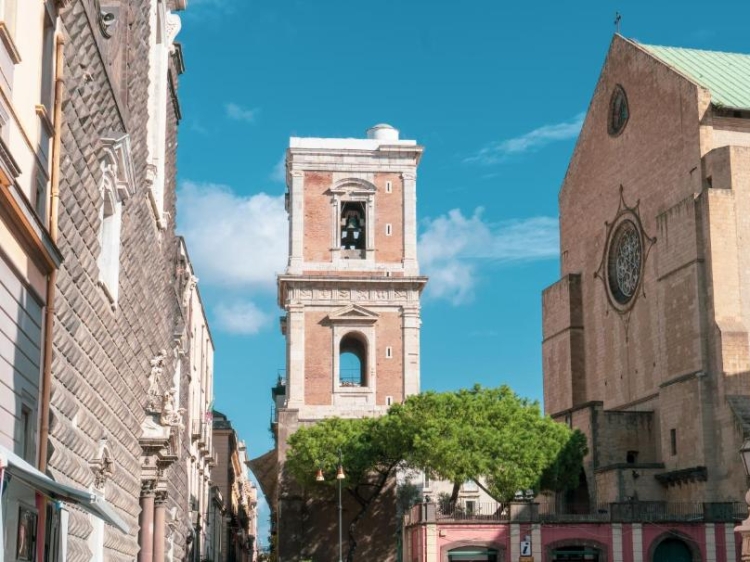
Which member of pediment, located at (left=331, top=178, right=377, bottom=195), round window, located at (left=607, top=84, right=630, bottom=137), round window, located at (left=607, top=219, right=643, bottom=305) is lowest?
round window, located at (left=607, top=219, right=643, bottom=305)

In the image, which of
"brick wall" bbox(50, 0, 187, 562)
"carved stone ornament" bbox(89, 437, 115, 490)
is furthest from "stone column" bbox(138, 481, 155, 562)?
"carved stone ornament" bbox(89, 437, 115, 490)

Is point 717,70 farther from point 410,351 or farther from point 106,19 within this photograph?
point 106,19

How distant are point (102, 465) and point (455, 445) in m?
29.1

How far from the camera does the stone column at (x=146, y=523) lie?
27672mm

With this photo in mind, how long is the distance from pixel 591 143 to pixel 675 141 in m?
9.85

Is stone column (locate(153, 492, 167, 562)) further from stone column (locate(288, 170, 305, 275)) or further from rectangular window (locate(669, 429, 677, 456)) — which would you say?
stone column (locate(288, 170, 305, 275))

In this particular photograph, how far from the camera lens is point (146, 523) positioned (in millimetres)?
27703

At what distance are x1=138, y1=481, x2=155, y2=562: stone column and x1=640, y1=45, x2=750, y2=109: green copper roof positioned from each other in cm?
3240

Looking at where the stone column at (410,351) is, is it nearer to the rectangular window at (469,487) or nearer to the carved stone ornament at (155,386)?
the rectangular window at (469,487)

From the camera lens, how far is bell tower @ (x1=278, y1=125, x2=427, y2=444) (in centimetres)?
5891

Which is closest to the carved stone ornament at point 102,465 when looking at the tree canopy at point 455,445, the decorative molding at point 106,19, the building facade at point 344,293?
the decorative molding at point 106,19

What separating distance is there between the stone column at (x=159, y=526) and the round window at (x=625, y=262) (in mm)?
30583

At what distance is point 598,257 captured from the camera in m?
60.0

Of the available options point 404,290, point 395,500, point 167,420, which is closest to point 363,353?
point 404,290
